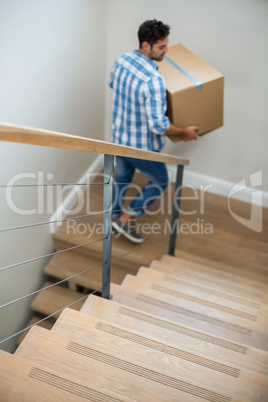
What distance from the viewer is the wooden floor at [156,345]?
114cm

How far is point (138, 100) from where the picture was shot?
7.27ft

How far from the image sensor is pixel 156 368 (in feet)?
4.19

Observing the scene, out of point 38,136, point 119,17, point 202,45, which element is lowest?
point 38,136

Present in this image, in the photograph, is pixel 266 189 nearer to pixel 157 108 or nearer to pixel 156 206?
pixel 156 206

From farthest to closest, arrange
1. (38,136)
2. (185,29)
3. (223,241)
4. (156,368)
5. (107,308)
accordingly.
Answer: (223,241), (185,29), (107,308), (156,368), (38,136)

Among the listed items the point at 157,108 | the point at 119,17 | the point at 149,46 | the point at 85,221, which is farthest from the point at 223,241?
the point at 119,17

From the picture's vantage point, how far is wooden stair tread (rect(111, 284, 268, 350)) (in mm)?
1685

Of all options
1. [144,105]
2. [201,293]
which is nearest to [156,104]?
[144,105]

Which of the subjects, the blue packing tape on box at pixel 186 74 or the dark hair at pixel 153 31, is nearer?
the dark hair at pixel 153 31

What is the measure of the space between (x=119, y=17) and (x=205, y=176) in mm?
1361

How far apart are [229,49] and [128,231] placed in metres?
1.40

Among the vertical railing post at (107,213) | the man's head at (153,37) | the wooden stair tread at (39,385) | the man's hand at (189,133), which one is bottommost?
the wooden stair tread at (39,385)

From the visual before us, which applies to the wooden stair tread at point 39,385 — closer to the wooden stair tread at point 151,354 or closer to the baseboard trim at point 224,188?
the wooden stair tread at point 151,354

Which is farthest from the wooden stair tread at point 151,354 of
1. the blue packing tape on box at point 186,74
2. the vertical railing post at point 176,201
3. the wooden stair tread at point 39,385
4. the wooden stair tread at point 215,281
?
the blue packing tape on box at point 186,74
